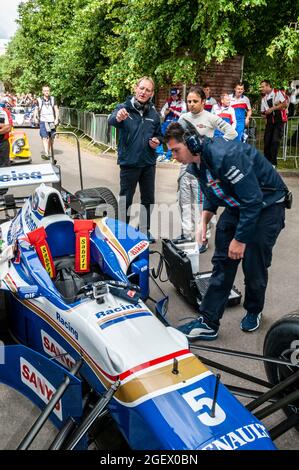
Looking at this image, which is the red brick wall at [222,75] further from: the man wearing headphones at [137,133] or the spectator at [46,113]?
the man wearing headphones at [137,133]

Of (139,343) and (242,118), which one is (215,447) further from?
(242,118)

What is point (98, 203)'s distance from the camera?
16.6ft

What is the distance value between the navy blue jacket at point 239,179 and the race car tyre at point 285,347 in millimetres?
658

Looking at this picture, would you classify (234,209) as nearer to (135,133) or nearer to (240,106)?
(135,133)

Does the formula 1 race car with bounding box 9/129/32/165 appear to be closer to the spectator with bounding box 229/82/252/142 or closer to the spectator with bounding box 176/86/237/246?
the spectator with bounding box 229/82/252/142

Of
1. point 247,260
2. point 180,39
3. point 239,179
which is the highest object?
point 180,39

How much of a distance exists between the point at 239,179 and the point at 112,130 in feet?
36.6

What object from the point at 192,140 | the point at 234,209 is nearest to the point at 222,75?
the point at 234,209

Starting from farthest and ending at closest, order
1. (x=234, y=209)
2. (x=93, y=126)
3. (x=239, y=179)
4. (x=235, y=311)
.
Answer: (x=93, y=126) → (x=235, y=311) → (x=234, y=209) → (x=239, y=179)

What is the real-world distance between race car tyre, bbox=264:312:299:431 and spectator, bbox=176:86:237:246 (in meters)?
2.21

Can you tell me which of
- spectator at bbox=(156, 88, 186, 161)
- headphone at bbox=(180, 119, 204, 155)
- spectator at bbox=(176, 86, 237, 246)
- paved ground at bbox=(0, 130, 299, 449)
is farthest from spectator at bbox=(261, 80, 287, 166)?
headphone at bbox=(180, 119, 204, 155)

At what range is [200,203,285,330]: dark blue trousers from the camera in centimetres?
326

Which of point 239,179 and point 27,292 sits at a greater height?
point 239,179

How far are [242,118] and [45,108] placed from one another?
16.5 feet
